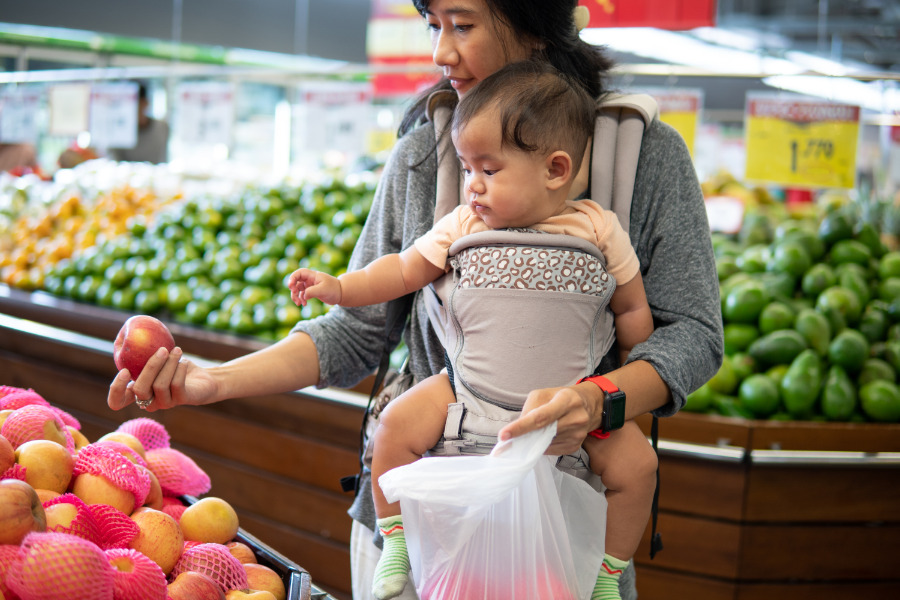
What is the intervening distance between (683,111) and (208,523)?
3.82m

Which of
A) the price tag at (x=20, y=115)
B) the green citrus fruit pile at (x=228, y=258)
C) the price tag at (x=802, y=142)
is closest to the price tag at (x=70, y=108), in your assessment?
the price tag at (x=20, y=115)

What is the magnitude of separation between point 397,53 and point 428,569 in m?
6.97

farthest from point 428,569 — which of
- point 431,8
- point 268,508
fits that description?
point 268,508

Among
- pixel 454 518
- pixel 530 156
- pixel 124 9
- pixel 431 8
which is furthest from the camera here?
pixel 124 9

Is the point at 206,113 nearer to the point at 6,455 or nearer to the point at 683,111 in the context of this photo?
the point at 683,111

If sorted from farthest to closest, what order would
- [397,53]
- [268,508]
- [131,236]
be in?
[397,53] < [131,236] < [268,508]

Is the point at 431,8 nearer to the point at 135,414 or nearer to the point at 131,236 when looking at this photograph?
the point at 135,414

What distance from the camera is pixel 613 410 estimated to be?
1.17 meters

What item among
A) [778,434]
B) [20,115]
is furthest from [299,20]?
[778,434]

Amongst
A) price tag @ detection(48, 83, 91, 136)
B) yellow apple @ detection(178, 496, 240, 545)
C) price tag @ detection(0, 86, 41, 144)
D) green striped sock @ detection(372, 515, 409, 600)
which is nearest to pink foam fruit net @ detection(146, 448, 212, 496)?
yellow apple @ detection(178, 496, 240, 545)

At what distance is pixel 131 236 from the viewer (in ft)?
14.5

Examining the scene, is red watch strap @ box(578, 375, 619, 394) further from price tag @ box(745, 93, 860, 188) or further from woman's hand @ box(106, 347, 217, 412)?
price tag @ box(745, 93, 860, 188)

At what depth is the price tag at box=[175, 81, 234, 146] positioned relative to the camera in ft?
17.4

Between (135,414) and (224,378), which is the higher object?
(224,378)
